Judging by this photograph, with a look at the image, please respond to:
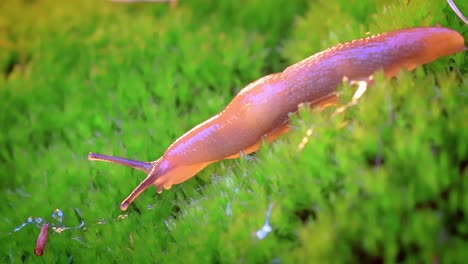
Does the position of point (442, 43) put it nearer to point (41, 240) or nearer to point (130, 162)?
point (130, 162)

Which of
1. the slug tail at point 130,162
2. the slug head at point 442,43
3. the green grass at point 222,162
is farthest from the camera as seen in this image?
the slug tail at point 130,162

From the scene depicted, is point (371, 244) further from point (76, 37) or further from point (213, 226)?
point (76, 37)

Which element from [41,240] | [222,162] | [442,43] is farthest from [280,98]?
[41,240]

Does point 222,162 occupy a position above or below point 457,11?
below

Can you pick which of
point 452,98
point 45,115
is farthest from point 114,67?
point 452,98

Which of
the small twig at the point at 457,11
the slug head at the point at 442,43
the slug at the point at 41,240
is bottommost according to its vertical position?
the slug at the point at 41,240

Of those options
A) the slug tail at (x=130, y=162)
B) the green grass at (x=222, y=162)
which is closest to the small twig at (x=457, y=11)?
the green grass at (x=222, y=162)

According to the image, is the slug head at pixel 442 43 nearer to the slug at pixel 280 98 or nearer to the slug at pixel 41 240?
the slug at pixel 280 98
